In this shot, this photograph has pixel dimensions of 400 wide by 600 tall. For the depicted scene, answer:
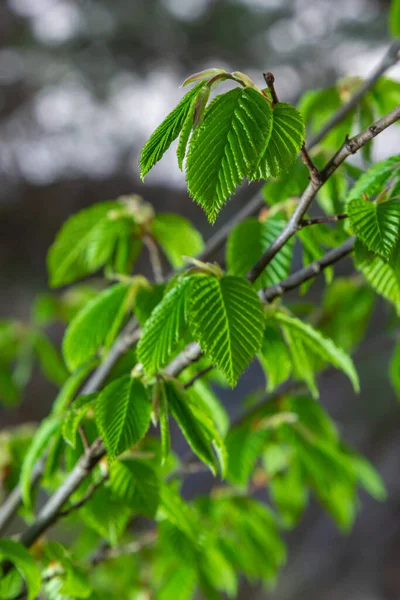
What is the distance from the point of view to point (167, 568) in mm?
580

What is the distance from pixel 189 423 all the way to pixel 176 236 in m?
0.22

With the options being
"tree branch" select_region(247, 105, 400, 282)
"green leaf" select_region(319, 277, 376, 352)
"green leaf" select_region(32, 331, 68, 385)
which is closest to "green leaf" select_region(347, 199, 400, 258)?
"tree branch" select_region(247, 105, 400, 282)

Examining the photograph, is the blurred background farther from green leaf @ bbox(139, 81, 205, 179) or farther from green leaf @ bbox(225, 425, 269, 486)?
green leaf @ bbox(139, 81, 205, 179)

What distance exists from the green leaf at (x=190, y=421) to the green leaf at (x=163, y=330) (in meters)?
0.03

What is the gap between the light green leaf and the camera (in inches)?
14.6

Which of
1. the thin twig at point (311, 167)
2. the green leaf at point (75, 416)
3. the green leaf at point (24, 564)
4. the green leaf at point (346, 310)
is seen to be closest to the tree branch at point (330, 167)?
the thin twig at point (311, 167)

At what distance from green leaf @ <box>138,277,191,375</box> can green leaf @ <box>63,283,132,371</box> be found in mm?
109

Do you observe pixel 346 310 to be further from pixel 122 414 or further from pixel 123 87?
→ pixel 123 87

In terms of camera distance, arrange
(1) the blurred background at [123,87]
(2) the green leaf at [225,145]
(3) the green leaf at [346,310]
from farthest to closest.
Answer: (1) the blurred background at [123,87] < (3) the green leaf at [346,310] < (2) the green leaf at [225,145]

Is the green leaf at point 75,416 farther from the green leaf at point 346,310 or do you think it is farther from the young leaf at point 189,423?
the green leaf at point 346,310

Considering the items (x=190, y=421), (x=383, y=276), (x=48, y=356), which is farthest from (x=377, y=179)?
(x=48, y=356)

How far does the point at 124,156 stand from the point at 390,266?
244 cm

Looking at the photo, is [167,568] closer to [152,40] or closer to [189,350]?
[189,350]

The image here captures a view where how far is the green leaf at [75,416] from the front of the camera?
317 millimetres
